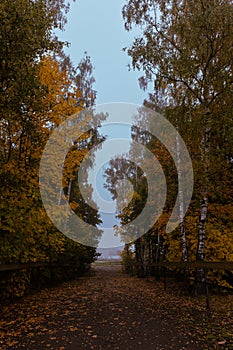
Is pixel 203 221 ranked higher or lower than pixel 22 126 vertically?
lower

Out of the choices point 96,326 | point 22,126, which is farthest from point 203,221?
point 22,126

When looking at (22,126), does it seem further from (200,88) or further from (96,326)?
(200,88)

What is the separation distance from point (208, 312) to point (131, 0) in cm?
1077

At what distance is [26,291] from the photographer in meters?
8.61

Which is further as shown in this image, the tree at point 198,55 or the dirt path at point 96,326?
the tree at point 198,55

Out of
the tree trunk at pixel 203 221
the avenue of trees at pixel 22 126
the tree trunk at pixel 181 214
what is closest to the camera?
the avenue of trees at pixel 22 126

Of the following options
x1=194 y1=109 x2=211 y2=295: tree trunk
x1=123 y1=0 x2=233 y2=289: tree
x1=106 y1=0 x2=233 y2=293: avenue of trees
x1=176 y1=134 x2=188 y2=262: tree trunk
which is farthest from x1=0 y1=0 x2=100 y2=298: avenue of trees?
x1=176 y1=134 x2=188 y2=262: tree trunk

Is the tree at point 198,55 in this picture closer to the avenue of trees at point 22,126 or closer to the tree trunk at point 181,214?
the tree trunk at point 181,214

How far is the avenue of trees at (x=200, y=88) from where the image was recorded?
28.9ft

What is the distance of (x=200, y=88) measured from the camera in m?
9.44

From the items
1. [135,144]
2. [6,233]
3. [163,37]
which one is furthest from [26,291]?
[135,144]

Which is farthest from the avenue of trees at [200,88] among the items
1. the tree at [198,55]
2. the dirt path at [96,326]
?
the dirt path at [96,326]

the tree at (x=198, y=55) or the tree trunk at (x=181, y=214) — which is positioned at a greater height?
the tree at (x=198, y=55)

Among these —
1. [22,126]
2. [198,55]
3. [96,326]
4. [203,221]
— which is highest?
[198,55]
